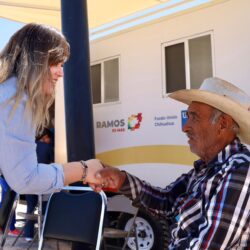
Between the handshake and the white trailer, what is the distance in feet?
6.31

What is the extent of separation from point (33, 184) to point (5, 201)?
5.46ft

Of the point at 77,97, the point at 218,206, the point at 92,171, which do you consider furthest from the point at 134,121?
the point at 218,206

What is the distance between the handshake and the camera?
1.86 meters

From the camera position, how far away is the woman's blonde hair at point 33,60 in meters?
1.42

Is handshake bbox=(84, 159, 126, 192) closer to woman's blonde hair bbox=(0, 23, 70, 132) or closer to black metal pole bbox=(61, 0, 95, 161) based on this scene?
woman's blonde hair bbox=(0, 23, 70, 132)

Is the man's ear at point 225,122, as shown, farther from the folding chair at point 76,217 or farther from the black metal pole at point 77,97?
the black metal pole at point 77,97

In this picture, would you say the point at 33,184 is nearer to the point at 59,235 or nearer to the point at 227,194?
the point at 227,194

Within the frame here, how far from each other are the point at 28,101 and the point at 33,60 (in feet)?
0.57

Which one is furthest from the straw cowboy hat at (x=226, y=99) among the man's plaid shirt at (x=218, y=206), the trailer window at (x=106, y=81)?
the trailer window at (x=106, y=81)

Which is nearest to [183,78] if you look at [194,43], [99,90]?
[194,43]

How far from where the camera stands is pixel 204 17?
13.4 feet

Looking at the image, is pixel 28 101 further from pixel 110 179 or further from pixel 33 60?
pixel 110 179

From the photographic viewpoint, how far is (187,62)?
4305mm

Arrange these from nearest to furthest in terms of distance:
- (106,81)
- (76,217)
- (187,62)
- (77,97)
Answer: (76,217) < (77,97) < (187,62) < (106,81)
